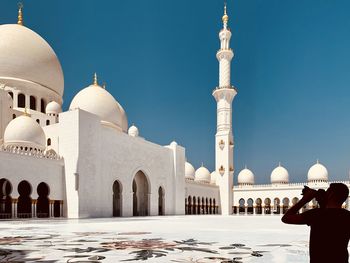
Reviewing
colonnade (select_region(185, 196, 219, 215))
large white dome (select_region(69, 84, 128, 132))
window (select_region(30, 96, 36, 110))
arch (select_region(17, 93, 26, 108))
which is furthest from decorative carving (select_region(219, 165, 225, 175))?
arch (select_region(17, 93, 26, 108))

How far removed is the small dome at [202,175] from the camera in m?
45.9

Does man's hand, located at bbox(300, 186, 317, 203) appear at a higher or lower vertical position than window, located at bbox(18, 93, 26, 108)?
lower

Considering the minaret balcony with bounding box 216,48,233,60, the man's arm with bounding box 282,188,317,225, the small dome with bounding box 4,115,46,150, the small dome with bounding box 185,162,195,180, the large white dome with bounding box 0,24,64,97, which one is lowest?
the small dome with bounding box 185,162,195,180

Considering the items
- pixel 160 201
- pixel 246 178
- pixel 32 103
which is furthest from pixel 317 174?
pixel 32 103

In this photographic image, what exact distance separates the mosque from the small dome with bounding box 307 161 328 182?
11 cm

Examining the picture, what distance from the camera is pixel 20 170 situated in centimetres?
1816

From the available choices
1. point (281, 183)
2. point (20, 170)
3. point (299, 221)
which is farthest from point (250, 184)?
point (299, 221)

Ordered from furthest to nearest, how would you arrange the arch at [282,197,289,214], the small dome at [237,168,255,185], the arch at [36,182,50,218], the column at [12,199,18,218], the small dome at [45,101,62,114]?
the small dome at [237,168,255,185]
the arch at [282,197,289,214]
the small dome at [45,101,62,114]
the arch at [36,182,50,218]
the column at [12,199,18,218]

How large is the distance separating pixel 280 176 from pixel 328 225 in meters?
44.6

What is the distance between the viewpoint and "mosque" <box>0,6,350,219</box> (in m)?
19.9

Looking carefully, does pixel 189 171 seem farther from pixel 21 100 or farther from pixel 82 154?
pixel 82 154

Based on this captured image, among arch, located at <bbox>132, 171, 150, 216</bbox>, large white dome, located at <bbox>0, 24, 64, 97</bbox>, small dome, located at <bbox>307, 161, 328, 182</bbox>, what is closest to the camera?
large white dome, located at <bbox>0, 24, 64, 97</bbox>

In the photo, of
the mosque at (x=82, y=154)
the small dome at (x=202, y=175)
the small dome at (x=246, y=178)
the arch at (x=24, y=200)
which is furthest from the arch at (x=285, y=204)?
the arch at (x=24, y=200)

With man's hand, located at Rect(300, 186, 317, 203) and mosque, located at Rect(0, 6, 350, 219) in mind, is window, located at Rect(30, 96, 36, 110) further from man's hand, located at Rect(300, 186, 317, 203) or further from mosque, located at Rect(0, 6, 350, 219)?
man's hand, located at Rect(300, 186, 317, 203)
